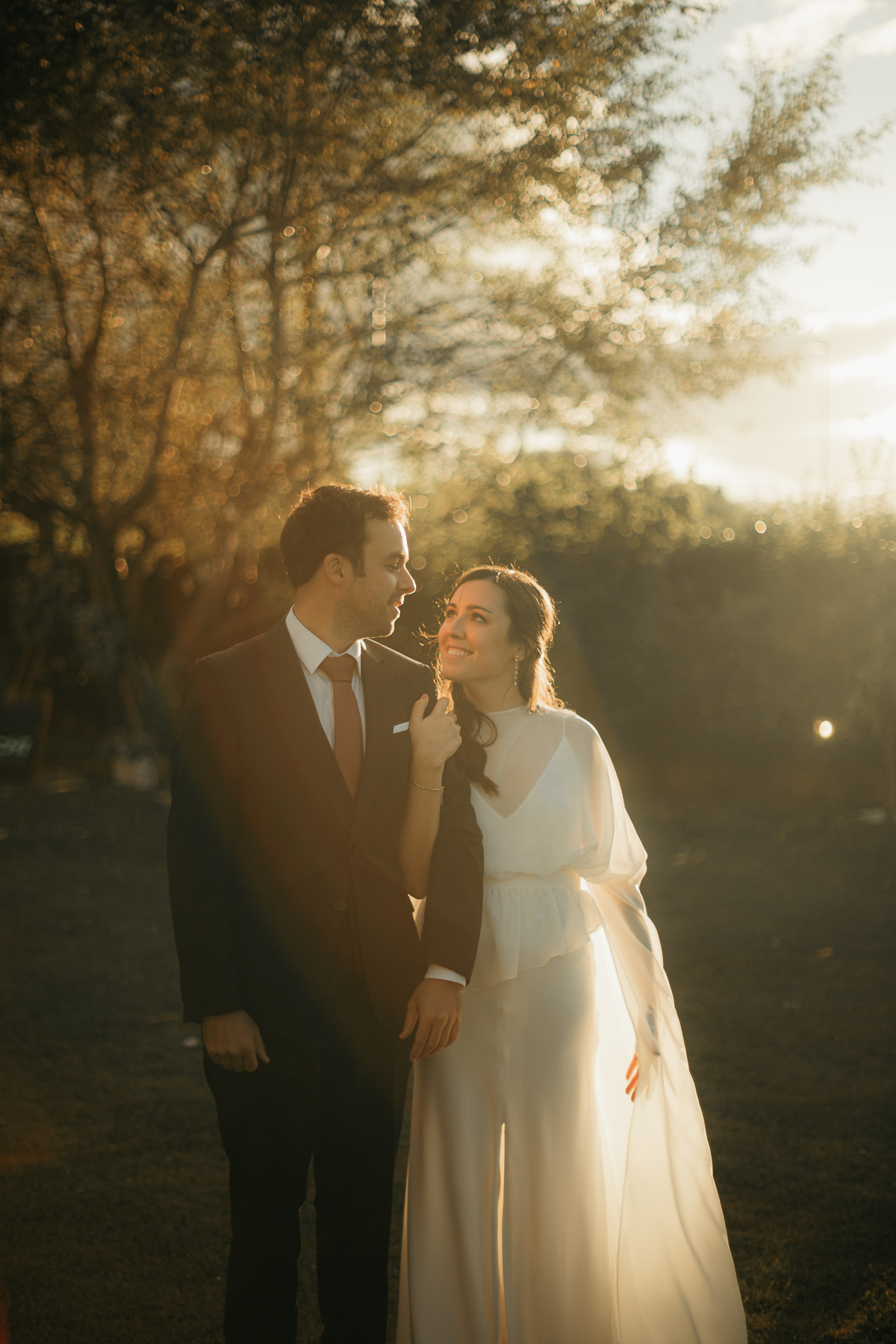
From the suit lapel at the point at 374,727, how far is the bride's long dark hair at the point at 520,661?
290 millimetres

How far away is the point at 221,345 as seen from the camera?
1112 cm

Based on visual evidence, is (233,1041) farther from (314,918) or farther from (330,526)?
(330,526)

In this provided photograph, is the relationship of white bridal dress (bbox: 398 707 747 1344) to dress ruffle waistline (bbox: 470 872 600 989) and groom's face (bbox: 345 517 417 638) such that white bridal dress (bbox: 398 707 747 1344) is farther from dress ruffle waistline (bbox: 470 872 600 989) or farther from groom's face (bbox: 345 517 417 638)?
groom's face (bbox: 345 517 417 638)

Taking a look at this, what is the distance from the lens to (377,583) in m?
2.62

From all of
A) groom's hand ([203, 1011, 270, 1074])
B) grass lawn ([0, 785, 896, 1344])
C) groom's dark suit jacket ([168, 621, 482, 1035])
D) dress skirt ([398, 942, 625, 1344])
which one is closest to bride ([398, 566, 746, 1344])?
dress skirt ([398, 942, 625, 1344])

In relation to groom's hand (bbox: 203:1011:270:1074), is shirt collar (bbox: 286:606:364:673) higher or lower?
higher

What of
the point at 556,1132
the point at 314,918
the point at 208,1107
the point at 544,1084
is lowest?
the point at 208,1107

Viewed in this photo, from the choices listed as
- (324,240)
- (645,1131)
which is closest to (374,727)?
(645,1131)

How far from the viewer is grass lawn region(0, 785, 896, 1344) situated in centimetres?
335

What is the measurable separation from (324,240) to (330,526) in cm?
794

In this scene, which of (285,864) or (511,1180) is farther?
(511,1180)

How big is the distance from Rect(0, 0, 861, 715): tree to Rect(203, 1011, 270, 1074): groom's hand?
702 cm

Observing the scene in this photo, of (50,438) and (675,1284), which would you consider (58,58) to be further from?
(675,1284)

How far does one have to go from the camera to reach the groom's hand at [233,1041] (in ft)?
7.97
